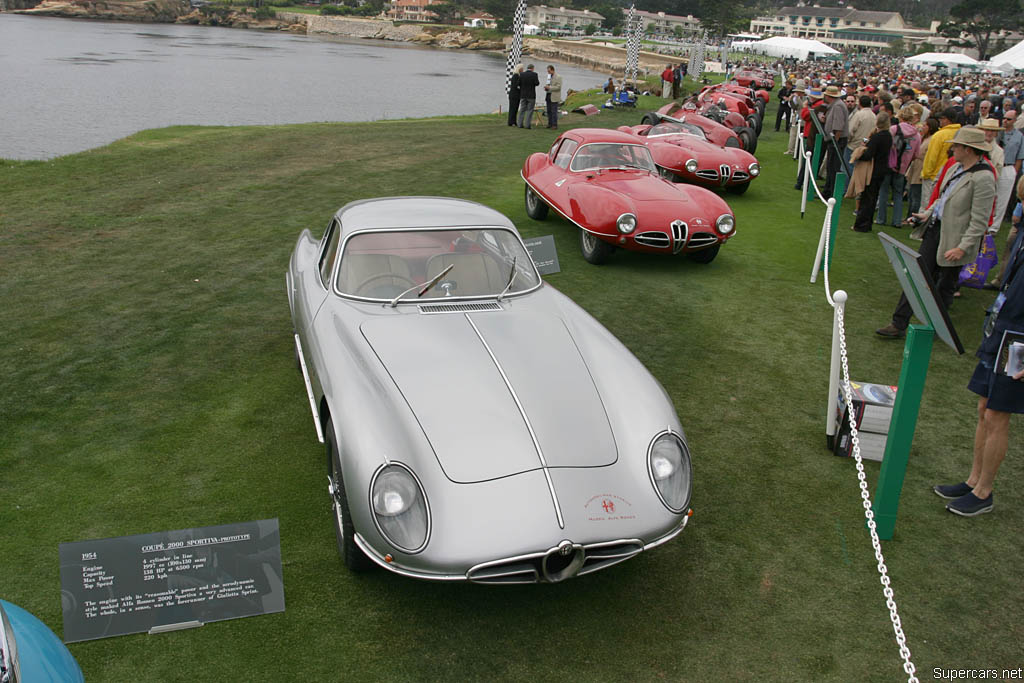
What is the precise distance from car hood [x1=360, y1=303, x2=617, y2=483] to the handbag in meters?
5.12

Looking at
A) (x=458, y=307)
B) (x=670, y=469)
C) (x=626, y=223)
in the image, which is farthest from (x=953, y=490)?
(x=626, y=223)

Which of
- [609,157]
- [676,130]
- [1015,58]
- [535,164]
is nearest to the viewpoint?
[609,157]

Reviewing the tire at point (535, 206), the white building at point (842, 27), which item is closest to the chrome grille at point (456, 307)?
the tire at point (535, 206)

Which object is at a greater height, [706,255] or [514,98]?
[514,98]

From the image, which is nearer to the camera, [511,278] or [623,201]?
[511,278]

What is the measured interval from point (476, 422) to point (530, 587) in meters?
0.91

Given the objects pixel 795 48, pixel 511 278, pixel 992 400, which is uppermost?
pixel 795 48

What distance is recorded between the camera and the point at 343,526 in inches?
145

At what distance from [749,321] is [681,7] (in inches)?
5810

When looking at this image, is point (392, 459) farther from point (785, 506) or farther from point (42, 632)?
point (785, 506)

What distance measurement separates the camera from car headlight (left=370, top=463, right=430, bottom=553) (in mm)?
3201

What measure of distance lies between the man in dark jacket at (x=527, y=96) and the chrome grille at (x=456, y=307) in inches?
669

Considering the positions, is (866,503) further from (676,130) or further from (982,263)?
(676,130)

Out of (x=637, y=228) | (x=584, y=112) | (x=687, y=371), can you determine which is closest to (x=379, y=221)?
(x=687, y=371)
